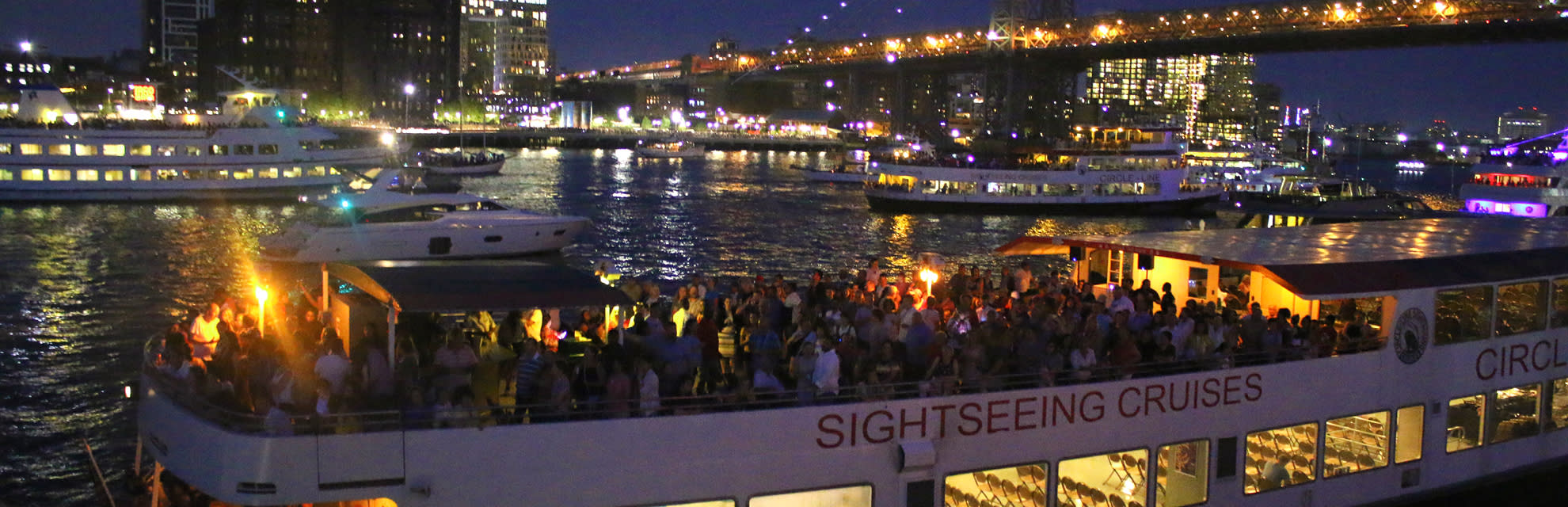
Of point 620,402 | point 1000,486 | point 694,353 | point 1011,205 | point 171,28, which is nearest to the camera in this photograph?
point 620,402

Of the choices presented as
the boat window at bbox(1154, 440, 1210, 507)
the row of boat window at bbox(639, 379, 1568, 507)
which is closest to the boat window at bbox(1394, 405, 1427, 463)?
the row of boat window at bbox(639, 379, 1568, 507)

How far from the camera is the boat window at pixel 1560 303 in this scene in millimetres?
10276

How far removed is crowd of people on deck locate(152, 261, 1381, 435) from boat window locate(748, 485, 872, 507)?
51 centimetres

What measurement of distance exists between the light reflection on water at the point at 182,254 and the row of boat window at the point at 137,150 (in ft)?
10.5

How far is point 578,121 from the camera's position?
189 meters

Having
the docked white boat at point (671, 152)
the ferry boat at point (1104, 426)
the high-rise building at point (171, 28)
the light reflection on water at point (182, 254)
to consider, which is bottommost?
the light reflection on water at point (182, 254)

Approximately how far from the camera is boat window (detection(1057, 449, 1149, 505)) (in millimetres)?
7902

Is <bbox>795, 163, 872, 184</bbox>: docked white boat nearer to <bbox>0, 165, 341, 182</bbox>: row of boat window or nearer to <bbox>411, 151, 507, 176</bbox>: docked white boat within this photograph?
<bbox>411, 151, 507, 176</bbox>: docked white boat

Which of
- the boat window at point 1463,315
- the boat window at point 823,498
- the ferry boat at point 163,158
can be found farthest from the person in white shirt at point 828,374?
the ferry boat at point 163,158

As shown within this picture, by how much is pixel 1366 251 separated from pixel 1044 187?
4292cm

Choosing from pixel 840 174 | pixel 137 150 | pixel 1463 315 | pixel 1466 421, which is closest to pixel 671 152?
pixel 840 174

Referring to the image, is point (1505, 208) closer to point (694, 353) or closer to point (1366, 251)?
point (1366, 251)

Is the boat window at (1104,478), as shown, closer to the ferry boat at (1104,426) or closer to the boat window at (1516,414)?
the ferry boat at (1104,426)

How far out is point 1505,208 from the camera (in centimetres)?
4628
